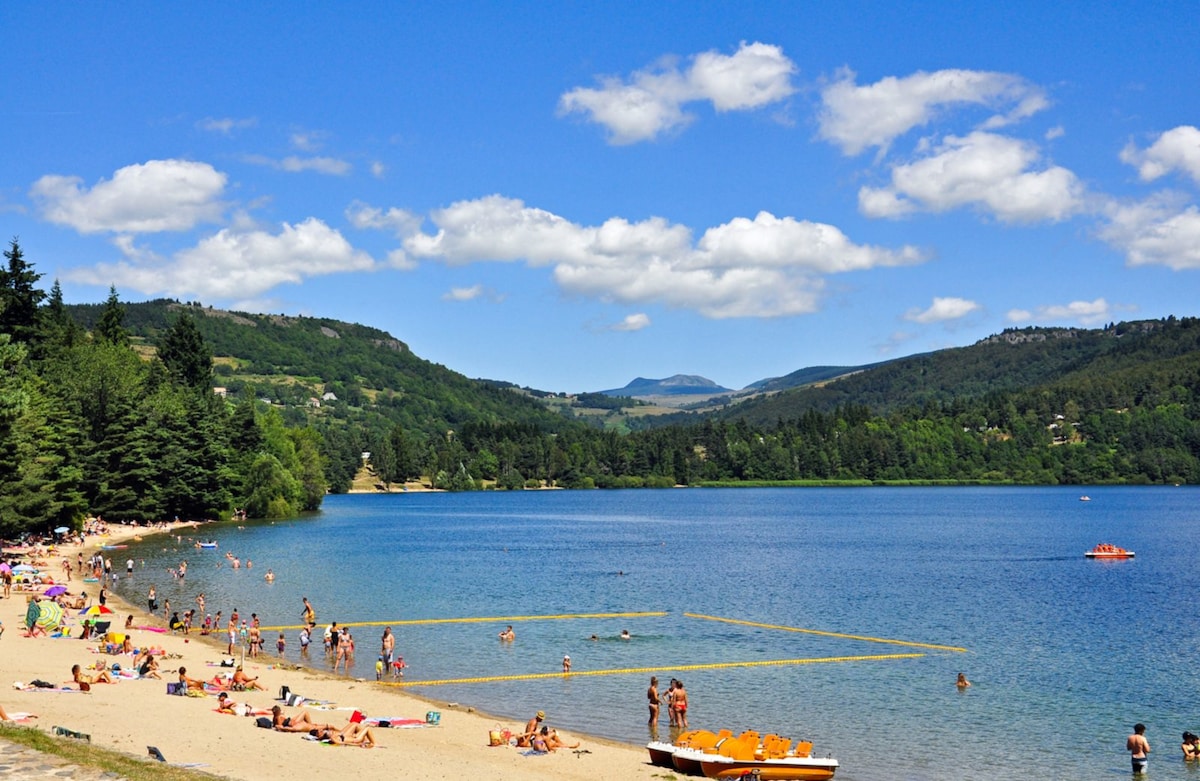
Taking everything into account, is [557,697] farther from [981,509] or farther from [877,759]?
[981,509]

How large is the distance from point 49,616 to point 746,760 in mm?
37392

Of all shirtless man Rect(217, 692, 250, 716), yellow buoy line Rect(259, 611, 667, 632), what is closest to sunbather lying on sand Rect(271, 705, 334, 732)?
shirtless man Rect(217, 692, 250, 716)

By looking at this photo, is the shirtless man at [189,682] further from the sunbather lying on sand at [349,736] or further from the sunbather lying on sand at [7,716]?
the sunbather lying on sand at [349,736]

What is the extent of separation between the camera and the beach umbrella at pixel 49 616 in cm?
5097

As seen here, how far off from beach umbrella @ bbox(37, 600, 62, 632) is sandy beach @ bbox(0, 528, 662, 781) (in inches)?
179

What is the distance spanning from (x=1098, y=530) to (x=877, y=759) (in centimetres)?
12110

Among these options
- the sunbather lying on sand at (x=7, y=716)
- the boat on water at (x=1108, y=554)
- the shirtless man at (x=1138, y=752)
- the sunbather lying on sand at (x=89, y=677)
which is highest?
the sunbather lying on sand at (x=7, y=716)

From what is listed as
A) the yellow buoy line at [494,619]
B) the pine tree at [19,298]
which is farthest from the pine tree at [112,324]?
the yellow buoy line at [494,619]

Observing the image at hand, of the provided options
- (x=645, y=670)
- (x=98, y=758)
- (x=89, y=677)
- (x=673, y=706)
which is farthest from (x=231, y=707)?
(x=645, y=670)

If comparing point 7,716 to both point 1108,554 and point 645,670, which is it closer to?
point 645,670

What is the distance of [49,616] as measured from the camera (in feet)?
168

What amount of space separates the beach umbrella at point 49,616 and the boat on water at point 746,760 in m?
34.5

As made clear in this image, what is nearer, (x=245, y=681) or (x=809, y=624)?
(x=245, y=681)

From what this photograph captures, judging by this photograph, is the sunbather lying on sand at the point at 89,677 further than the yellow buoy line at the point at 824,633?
No
